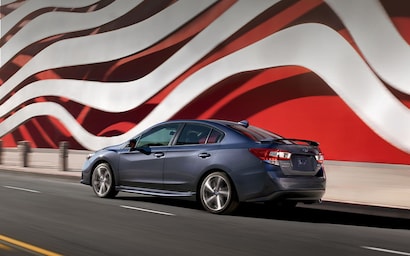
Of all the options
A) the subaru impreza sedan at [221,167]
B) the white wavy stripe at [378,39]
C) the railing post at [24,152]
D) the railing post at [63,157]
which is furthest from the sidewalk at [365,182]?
the white wavy stripe at [378,39]

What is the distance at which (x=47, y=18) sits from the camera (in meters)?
27.1

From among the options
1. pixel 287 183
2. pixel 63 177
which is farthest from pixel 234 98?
pixel 287 183

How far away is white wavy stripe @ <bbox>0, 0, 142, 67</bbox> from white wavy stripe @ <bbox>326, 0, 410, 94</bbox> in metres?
9.53

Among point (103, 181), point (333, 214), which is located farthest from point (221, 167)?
point (103, 181)

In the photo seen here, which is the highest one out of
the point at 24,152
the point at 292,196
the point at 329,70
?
the point at 329,70

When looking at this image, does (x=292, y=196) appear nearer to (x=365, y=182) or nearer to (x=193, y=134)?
(x=193, y=134)

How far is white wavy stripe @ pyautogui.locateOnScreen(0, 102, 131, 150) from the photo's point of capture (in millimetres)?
22875

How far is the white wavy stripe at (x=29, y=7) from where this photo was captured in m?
25.6

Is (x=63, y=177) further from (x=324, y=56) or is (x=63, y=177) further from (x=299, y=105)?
(x=324, y=56)

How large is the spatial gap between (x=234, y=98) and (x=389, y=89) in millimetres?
5262

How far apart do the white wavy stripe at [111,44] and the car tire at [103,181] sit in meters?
10.9

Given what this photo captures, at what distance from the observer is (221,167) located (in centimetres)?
898

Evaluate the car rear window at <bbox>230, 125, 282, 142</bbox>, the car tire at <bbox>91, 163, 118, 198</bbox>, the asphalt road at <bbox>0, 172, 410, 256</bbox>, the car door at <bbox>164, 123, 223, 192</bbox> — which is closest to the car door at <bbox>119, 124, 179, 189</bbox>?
the car door at <bbox>164, 123, 223, 192</bbox>

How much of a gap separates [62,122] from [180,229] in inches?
739
